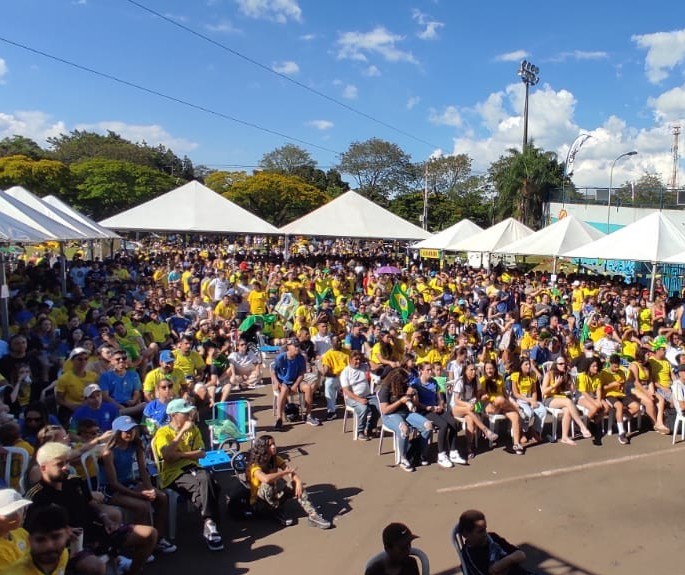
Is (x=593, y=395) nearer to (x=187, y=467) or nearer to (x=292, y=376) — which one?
(x=292, y=376)

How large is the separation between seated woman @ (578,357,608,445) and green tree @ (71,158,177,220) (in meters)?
49.0

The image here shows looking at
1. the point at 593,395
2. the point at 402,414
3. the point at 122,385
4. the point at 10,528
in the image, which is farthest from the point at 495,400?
the point at 10,528

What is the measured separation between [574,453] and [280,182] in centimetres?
4878

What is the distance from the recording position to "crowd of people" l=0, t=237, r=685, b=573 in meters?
4.81

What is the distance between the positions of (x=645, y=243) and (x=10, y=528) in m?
16.6

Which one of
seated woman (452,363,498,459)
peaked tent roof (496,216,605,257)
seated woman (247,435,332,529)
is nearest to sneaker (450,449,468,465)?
seated woman (452,363,498,459)

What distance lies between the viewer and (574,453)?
24.2 feet

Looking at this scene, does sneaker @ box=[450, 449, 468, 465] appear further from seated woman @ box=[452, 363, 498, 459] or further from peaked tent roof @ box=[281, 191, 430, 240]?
peaked tent roof @ box=[281, 191, 430, 240]

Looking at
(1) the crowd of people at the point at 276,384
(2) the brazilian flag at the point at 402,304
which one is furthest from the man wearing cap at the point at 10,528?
(2) the brazilian flag at the point at 402,304

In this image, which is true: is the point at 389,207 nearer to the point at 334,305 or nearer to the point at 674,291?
the point at 674,291

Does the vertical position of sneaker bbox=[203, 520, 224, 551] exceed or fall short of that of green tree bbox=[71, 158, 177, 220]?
it falls short

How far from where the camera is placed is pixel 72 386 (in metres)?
6.70

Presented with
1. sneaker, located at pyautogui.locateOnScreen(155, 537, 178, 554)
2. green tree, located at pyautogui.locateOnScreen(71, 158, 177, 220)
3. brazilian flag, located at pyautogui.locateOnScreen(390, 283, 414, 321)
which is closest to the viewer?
sneaker, located at pyautogui.locateOnScreen(155, 537, 178, 554)

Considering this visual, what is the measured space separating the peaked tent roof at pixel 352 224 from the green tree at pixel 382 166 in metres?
44.1
